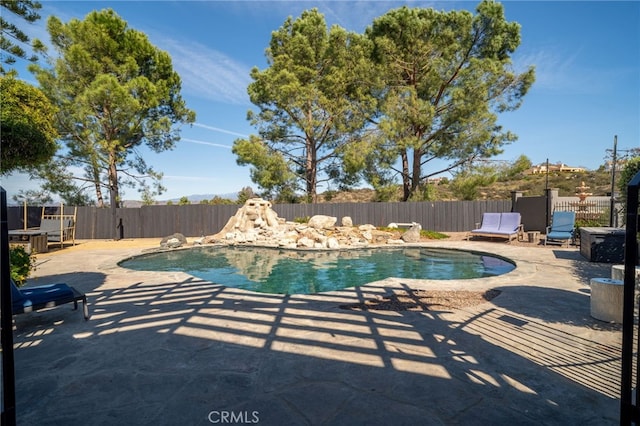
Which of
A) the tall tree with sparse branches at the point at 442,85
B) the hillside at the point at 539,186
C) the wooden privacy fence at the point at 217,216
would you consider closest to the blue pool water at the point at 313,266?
the wooden privacy fence at the point at 217,216

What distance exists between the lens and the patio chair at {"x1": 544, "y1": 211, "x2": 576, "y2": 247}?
33.0 feet

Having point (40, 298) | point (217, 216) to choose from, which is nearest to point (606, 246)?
point (40, 298)

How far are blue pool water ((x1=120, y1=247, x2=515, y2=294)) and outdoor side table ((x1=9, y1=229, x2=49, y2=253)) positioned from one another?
11.4 feet

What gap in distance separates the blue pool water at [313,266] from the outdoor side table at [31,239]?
348cm

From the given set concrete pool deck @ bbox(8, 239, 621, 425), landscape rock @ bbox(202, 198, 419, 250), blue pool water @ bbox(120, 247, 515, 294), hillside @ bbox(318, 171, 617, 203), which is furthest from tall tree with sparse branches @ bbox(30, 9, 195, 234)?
hillside @ bbox(318, 171, 617, 203)

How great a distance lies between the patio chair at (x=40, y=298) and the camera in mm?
3463

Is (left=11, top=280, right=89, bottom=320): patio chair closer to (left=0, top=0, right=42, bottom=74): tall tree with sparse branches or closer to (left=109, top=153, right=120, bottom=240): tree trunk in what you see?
(left=0, top=0, right=42, bottom=74): tall tree with sparse branches

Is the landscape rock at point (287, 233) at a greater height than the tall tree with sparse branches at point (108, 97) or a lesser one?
lesser

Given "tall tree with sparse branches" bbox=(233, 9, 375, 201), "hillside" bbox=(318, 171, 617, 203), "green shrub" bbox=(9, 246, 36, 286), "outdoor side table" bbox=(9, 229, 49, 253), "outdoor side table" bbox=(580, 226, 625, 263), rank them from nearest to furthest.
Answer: "green shrub" bbox=(9, 246, 36, 286)
"outdoor side table" bbox=(580, 226, 625, 263)
"outdoor side table" bbox=(9, 229, 49, 253)
"tall tree with sparse branches" bbox=(233, 9, 375, 201)
"hillside" bbox=(318, 171, 617, 203)

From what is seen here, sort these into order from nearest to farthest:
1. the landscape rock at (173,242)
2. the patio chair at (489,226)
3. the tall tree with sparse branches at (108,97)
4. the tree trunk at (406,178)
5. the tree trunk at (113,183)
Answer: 1. the patio chair at (489,226)
2. the landscape rock at (173,242)
3. the tall tree with sparse branches at (108,97)
4. the tree trunk at (113,183)
5. the tree trunk at (406,178)

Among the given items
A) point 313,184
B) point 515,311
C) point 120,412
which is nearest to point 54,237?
point 313,184

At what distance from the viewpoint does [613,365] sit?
8.55 feet
